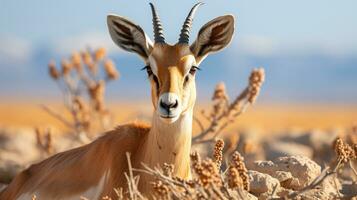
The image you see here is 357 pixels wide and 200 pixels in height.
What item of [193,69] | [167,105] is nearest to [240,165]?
[167,105]

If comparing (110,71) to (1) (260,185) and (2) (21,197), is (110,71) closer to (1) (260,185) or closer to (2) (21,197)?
(2) (21,197)

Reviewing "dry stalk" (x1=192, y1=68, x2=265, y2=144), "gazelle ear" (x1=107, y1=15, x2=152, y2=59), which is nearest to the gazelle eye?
"gazelle ear" (x1=107, y1=15, x2=152, y2=59)

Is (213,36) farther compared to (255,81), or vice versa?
(255,81)

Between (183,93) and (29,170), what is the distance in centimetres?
306

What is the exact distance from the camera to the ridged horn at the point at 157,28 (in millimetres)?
8906

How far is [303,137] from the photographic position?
905 inches

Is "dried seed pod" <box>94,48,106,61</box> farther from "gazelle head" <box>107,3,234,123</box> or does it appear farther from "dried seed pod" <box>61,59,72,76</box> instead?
"gazelle head" <box>107,3,234,123</box>

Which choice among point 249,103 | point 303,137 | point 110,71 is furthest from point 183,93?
point 303,137

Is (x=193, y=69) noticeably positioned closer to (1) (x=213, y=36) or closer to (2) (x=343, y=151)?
(1) (x=213, y=36)

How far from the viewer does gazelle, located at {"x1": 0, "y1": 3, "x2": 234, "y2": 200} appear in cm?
835

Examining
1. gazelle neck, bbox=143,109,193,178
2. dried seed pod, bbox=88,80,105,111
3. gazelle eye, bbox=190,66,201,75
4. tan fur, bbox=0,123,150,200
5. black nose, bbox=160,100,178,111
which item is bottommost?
dried seed pod, bbox=88,80,105,111

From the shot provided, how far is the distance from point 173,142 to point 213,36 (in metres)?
1.31

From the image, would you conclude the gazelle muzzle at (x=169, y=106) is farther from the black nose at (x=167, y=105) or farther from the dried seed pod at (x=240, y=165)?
the dried seed pod at (x=240, y=165)

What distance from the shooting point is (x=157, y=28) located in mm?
8992
